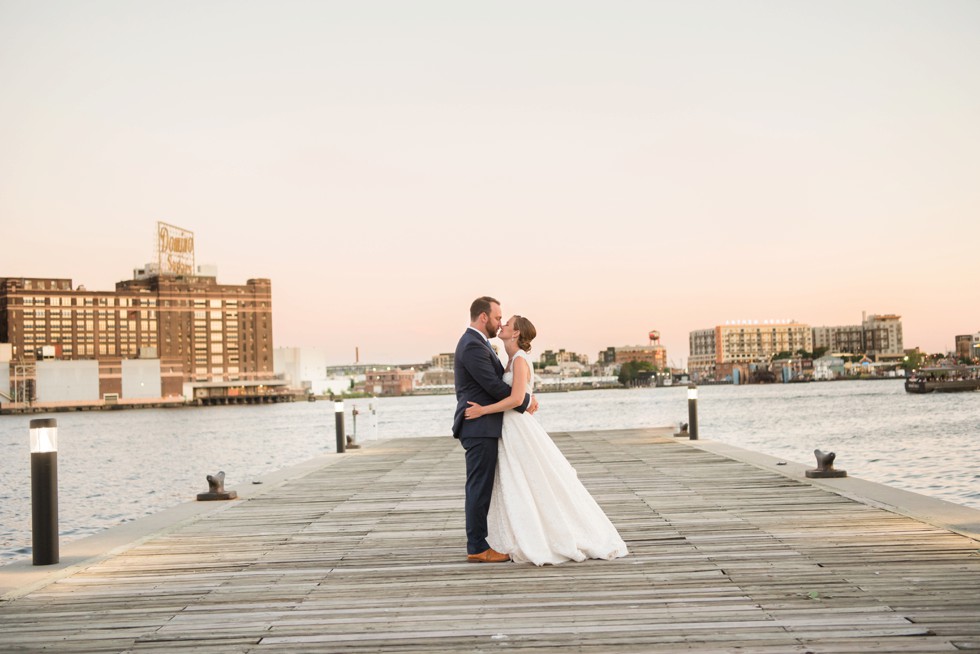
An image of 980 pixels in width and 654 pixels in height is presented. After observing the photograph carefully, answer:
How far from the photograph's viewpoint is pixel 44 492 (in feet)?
25.5

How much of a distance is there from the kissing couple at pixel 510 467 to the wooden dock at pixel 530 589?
28 centimetres

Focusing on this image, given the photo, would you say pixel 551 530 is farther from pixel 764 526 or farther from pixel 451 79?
pixel 451 79

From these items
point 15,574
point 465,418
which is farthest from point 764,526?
point 15,574

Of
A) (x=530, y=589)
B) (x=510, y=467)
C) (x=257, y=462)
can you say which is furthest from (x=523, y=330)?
(x=257, y=462)

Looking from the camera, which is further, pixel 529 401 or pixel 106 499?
pixel 106 499

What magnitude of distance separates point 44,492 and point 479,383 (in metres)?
3.83

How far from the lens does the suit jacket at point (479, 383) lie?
7.34 meters

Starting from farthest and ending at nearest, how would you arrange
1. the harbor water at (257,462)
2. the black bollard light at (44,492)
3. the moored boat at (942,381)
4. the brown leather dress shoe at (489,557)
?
the moored boat at (942,381)
the harbor water at (257,462)
the black bollard light at (44,492)
the brown leather dress shoe at (489,557)

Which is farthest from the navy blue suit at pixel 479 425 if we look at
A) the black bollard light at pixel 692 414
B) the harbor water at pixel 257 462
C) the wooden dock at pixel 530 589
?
the black bollard light at pixel 692 414

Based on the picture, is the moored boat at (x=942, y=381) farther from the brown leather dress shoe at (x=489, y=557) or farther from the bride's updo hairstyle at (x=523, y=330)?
the brown leather dress shoe at (x=489, y=557)

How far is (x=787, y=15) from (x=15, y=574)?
41.1m

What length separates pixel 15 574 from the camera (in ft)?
24.3

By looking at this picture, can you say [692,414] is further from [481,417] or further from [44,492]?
[44,492]

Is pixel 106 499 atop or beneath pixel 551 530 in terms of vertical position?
beneath
